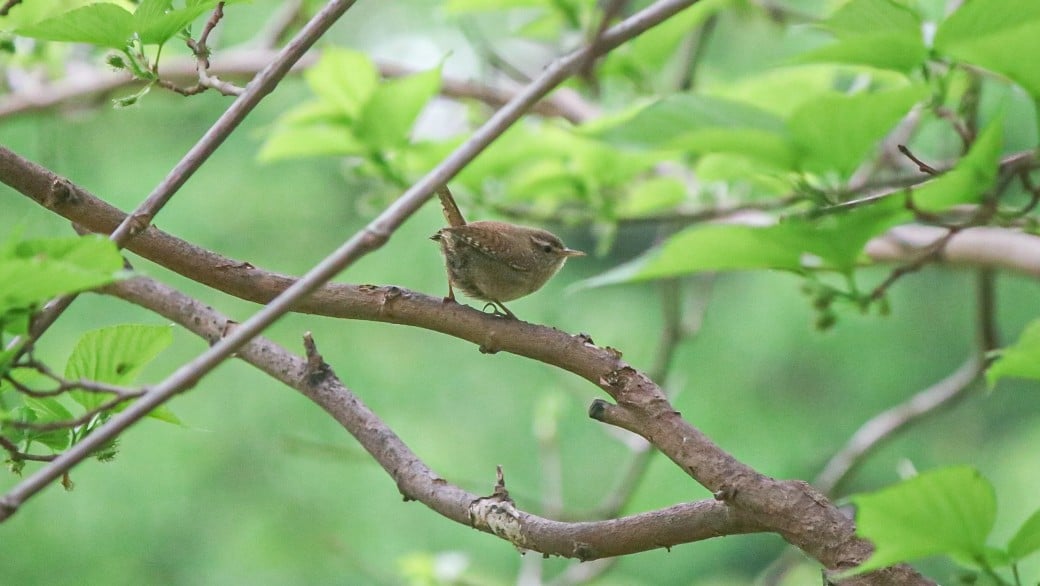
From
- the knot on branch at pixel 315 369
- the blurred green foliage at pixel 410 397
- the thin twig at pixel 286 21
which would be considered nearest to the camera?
the knot on branch at pixel 315 369

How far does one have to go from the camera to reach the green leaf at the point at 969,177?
39.9 inches

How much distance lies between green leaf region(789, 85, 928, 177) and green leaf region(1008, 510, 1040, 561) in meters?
0.46

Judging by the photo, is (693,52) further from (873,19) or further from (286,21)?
(873,19)

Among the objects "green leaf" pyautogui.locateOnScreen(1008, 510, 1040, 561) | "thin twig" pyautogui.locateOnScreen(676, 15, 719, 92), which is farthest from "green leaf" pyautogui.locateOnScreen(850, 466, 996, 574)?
"thin twig" pyautogui.locateOnScreen(676, 15, 719, 92)

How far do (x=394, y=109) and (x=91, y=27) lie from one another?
37.3 inches

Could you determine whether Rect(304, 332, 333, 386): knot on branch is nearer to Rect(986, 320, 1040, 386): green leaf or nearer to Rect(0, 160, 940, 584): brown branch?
Rect(0, 160, 940, 584): brown branch

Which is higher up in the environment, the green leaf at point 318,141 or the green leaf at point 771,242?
the green leaf at point 318,141

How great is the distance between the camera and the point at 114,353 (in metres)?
1.19

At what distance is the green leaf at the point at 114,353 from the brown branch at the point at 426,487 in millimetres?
142

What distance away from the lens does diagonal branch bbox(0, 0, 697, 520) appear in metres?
0.91

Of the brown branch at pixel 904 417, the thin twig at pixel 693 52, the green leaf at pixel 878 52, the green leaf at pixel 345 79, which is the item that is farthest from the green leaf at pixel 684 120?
the brown branch at pixel 904 417

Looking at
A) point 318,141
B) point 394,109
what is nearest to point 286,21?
point 318,141

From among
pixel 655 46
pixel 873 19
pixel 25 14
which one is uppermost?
pixel 655 46

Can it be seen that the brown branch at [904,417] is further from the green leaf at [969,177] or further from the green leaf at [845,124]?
the green leaf at [969,177]
